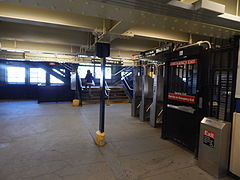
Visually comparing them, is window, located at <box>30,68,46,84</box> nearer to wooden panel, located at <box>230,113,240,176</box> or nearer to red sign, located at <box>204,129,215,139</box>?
red sign, located at <box>204,129,215,139</box>

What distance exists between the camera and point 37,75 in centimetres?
871

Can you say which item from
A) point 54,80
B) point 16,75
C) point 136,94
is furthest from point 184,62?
point 16,75

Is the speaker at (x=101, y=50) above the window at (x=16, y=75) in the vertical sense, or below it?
above

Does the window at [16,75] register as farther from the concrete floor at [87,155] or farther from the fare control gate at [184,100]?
the fare control gate at [184,100]

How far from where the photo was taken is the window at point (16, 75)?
26.9 ft

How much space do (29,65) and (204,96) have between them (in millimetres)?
8923

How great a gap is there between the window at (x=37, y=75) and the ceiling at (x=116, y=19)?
15.2 feet

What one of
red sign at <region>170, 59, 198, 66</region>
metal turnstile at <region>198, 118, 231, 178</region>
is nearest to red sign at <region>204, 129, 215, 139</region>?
metal turnstile at <region>198, 118, 231, 178</region>

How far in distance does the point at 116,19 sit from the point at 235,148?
2.22 metres

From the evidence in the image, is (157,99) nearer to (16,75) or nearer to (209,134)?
(209,134)

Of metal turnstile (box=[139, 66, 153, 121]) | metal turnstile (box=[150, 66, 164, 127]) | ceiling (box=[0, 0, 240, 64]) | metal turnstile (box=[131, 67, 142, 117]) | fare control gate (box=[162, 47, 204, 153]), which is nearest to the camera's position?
ceiling (box=[0, 0, 240, 64])

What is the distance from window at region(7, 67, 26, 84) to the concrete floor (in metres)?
5.32

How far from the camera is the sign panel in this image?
203 cm

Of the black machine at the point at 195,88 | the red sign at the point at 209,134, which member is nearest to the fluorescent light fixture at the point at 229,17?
the black machine at the point at 195,88
